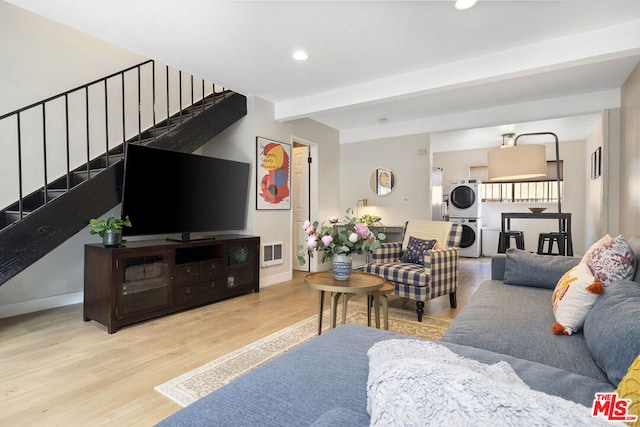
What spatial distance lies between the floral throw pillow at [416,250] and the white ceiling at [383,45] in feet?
5.25

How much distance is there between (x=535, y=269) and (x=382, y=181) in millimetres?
3748

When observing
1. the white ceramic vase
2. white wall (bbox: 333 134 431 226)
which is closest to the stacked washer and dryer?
white wall (bbox: 333 134 431 226)

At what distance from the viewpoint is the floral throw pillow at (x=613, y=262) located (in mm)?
1676

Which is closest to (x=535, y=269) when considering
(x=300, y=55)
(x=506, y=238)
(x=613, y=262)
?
(x=613, y=262)

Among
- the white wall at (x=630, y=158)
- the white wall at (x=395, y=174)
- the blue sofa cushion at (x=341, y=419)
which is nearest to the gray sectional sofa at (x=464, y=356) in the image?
the blue sofa cushion at (x=341, y=419)

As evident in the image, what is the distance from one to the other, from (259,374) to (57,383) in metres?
1.73

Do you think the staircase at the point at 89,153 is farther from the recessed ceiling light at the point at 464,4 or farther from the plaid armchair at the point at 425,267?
the recessed ceiling light at the point at 464,4

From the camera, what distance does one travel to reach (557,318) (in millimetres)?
1615

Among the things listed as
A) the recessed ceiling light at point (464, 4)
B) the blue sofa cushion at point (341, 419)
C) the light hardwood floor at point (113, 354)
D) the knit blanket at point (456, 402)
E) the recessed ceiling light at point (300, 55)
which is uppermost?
the recessed ceiling light at point (300, 55)

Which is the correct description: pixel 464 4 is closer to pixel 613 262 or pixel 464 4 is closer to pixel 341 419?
pixel 613 262

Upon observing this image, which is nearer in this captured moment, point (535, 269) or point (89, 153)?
point (535, 269)

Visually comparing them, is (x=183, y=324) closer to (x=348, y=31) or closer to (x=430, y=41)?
(x=348, y=31)

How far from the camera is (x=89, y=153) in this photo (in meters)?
3.67

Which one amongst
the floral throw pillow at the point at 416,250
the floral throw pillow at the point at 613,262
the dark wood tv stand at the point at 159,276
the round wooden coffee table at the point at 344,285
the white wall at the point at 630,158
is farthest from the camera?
the floral throw pillow at the point at 416,250
